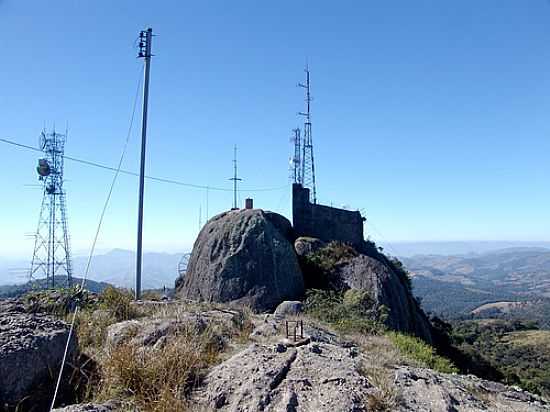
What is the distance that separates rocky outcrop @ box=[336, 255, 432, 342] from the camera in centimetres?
1408

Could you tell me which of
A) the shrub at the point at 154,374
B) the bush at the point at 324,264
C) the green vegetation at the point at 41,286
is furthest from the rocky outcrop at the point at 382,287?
the shrub at the point at 154,374

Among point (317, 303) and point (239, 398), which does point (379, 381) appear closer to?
point (239, 398)

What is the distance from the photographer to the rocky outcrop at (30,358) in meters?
4.20

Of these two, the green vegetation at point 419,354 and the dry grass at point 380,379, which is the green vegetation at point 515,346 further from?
the dry grass at point 380,379

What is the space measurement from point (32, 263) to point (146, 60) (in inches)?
569

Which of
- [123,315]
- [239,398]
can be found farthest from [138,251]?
[239,398]

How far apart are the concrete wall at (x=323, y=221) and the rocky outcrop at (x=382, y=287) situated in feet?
7.35

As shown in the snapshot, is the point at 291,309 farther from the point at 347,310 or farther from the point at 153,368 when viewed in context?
the point at 153,368

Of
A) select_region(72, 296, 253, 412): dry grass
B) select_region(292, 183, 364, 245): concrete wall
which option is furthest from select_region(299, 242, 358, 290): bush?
select_region(72, 296, 253, 412): dry grass

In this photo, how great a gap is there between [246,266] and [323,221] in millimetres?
4765

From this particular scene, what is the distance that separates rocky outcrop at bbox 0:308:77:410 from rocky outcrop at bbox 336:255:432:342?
10.3 m

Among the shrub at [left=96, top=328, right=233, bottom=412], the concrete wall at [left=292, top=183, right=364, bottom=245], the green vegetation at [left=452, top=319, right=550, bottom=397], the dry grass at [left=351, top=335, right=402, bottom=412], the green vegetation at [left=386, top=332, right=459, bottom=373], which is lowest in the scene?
the green vegetation at [left=452, top=319, right=550, bottom=397]

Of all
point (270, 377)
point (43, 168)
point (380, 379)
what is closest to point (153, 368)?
point (270, 377)

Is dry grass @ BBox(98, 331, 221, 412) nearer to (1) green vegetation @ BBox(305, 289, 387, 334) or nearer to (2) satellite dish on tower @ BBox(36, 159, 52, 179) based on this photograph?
(1) green vegetation @ BBox(305, 289, 387, 334)
